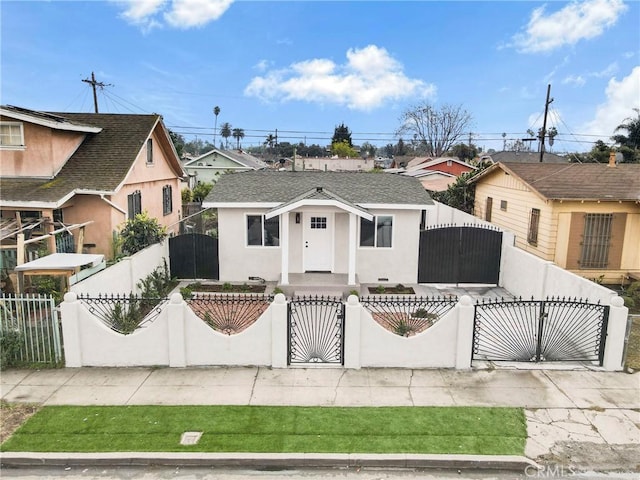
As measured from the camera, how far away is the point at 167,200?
2242 cm

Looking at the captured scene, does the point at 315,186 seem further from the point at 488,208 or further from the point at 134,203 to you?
the point at 488,208

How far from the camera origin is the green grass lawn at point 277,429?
618 centimetres

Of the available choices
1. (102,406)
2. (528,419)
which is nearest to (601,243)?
(528,419)

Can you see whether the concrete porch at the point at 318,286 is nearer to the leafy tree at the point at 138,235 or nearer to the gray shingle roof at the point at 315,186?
the gray shingle roof at the point at 315,186

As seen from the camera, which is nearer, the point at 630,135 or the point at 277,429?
the point at 277,429

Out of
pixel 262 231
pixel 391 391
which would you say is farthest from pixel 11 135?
pixel 391 391

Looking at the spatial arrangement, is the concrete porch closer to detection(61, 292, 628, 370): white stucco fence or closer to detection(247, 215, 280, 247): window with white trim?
detection(247, 215, 280, 247): window with white trim

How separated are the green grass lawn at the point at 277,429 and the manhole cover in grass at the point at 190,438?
68 mm

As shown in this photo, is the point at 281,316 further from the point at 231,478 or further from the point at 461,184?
the point at 461,184

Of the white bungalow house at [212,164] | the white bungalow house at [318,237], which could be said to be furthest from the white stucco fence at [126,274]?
the white bungalow house at [212,164]

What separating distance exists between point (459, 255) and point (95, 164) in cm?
1348

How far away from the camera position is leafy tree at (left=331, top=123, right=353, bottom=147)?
3595 inches

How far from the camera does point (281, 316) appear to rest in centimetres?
844

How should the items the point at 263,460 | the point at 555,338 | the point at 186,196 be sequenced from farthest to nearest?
the point at 186,196 < the point at 555,338 < the point at 263,460
